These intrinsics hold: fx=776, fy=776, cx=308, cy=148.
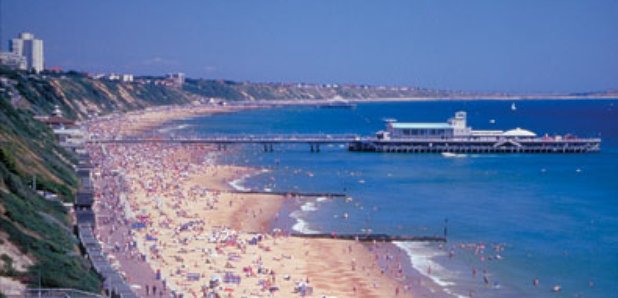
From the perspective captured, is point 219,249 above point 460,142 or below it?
below

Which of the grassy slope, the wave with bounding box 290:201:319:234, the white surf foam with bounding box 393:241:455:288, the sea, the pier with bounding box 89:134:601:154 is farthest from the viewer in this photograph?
the pier with bounding box 89:134:601:154

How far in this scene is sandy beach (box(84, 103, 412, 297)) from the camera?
26641 mm

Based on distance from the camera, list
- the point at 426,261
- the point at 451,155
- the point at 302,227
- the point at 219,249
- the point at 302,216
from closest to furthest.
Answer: the point at 426,261, the point at 219,249, the point at 302,227, the point at 302,216, the point at 451,155

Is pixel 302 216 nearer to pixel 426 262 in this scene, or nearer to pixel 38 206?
pixel 426 262

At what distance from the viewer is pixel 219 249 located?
3178 centimetres

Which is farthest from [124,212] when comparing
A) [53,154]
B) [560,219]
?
[560,219]

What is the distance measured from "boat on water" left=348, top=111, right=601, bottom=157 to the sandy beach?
30492 mm

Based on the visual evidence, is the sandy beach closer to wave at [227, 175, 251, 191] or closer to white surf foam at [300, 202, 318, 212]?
wave at [227, 175, 251, 191]

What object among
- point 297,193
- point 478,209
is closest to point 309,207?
point 297,193

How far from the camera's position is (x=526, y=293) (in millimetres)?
26844

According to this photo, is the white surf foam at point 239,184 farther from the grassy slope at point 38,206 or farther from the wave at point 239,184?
the grassy slope at point 38,206

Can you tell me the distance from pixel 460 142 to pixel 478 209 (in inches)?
1354

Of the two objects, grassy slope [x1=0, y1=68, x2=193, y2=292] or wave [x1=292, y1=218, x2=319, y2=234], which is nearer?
grassy slope [x1=0, y1=68, x2=193, y2=292]

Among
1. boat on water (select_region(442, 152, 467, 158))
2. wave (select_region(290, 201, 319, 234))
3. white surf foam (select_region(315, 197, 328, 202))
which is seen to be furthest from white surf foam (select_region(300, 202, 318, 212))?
boat on water (select_region(442, 152, 467, 158))
